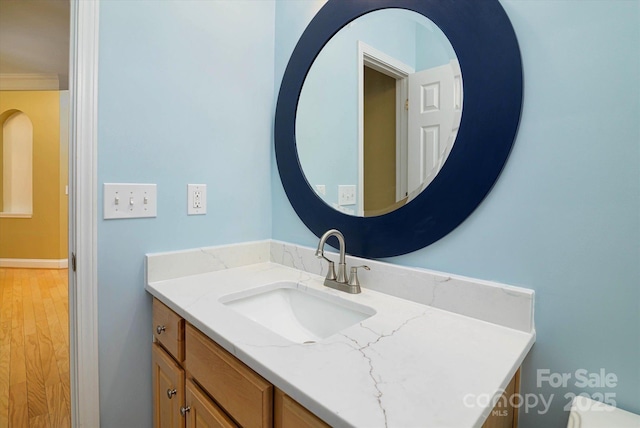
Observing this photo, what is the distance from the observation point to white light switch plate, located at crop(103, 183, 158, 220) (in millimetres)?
1093

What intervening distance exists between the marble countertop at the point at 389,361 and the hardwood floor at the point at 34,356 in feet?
4.37

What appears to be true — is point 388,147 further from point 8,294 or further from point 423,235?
point 8,294

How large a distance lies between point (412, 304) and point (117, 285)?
1000 mm

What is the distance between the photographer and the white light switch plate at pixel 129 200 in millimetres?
1093

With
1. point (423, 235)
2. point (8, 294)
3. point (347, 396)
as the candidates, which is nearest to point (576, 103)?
point (423, 235)

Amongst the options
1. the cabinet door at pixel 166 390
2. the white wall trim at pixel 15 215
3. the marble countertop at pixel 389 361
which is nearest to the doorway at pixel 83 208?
the cabinet door at pixel 166 390

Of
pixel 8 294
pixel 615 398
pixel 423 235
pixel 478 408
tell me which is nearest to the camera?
pixel 478 408

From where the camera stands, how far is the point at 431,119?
98 centimetres

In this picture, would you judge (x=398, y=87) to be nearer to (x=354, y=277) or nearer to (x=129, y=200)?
(x=354, y=277)

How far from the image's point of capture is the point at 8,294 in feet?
10.8

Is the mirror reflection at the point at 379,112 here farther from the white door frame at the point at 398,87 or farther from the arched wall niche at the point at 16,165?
the arched wall niche at the point at 16,165

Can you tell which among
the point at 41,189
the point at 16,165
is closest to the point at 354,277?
the point at 41,189

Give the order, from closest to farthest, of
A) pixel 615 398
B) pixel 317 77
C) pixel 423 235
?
1. pixel 615 398
2. pixel 423 235
3. pixel 317 77

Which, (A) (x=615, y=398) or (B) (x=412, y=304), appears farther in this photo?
(B) (x=412, y=304)
